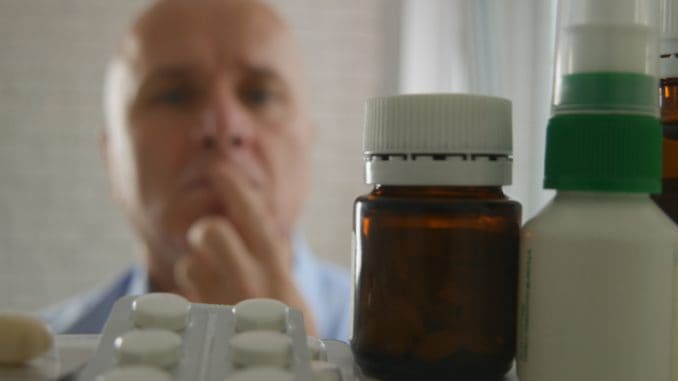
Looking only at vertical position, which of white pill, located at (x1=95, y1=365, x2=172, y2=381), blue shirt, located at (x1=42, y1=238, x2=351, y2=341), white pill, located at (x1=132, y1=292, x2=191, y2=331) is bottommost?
blue shirt, located at (x1=42, y1=238, x2=351, y2=341)

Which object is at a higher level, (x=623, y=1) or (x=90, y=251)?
(x=623, y=1)

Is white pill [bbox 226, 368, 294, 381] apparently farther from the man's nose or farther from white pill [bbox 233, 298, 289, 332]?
the man's nose

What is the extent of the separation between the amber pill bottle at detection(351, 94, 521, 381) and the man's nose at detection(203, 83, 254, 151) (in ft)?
2.72

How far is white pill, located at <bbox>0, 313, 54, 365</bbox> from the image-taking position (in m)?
0.24

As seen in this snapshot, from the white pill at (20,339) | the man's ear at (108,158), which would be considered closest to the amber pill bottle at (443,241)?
the white pill at (20,339)

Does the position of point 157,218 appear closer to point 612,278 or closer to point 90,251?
point 90,251

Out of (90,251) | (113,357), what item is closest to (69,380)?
(113,357)

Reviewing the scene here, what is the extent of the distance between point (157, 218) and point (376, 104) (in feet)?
2.91

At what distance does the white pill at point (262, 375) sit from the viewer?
0.22 metres

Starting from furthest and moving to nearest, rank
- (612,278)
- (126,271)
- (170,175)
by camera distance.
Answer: (126,271) < (170,175) < (612,278)

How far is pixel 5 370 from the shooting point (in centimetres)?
24

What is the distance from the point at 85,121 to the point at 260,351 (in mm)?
1170

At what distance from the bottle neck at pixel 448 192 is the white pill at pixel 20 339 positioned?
123 mm

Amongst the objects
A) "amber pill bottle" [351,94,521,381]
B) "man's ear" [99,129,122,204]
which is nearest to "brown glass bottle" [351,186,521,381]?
"amber pill bottle" [351,94,521,381]
